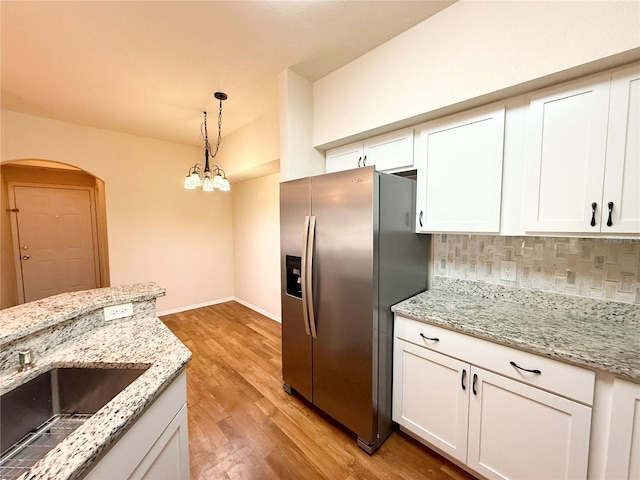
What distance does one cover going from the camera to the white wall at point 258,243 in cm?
378

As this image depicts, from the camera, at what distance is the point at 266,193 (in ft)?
12.8

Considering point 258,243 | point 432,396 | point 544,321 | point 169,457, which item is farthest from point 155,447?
point 258,243

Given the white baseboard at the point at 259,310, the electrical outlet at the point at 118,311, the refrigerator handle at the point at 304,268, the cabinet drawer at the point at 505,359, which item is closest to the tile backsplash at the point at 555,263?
the cabinet drawer at the point at 505,359

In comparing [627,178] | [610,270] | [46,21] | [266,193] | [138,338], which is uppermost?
[46,21]

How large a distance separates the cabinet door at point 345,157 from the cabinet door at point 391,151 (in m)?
0.07

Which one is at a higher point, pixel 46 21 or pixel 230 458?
pixel 46 21

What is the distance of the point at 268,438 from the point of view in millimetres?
1767

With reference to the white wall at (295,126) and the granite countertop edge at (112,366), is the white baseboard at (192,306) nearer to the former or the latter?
the granite countertop edge at (112,366)

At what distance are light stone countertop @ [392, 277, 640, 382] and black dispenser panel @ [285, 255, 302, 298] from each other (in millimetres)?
771

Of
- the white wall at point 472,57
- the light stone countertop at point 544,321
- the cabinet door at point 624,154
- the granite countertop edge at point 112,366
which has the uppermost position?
the white wall at point 472,57

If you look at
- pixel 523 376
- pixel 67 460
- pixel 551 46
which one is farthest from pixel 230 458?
pixel 551 46

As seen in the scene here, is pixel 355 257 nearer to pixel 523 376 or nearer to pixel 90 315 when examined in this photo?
pixel 523 376

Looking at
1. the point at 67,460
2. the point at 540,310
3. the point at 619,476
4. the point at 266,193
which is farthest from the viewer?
the point at 266,193

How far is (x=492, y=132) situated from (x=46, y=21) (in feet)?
9.45
